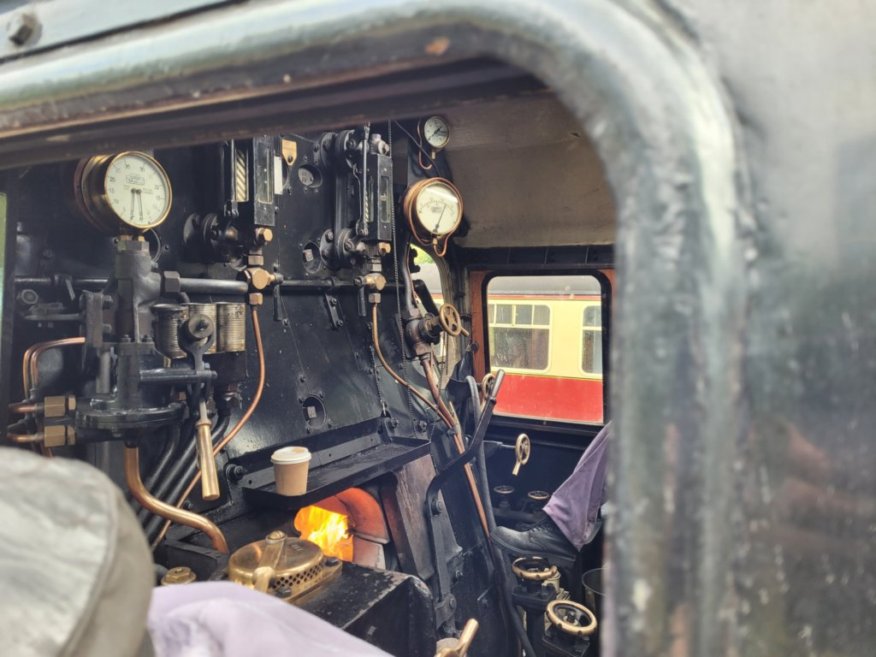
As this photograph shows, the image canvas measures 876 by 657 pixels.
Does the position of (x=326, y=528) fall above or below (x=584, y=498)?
below

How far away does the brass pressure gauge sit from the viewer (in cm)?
207

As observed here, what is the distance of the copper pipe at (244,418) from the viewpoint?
7.30 ft

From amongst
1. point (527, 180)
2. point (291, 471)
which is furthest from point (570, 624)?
point (527, 180)

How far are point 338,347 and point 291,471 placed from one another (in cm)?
110

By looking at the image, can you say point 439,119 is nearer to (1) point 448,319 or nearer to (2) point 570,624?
(1) point 448,319

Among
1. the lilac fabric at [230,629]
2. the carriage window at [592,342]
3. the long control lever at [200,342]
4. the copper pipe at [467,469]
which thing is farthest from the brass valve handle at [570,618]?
the lilac fabric at [230,629]

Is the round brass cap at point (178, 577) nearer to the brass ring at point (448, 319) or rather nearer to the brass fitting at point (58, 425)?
the brass fitting at point (58, 425)

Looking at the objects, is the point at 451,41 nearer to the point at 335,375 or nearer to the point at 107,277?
the point at 107,277

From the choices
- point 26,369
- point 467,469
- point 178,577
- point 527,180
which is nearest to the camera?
point 178,577

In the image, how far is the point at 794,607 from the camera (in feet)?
1.46

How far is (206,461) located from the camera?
172 centimetres

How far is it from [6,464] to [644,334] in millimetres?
630

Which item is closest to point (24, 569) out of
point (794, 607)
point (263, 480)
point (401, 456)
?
point (794, 607)

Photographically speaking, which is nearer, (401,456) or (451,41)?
(451,41)
